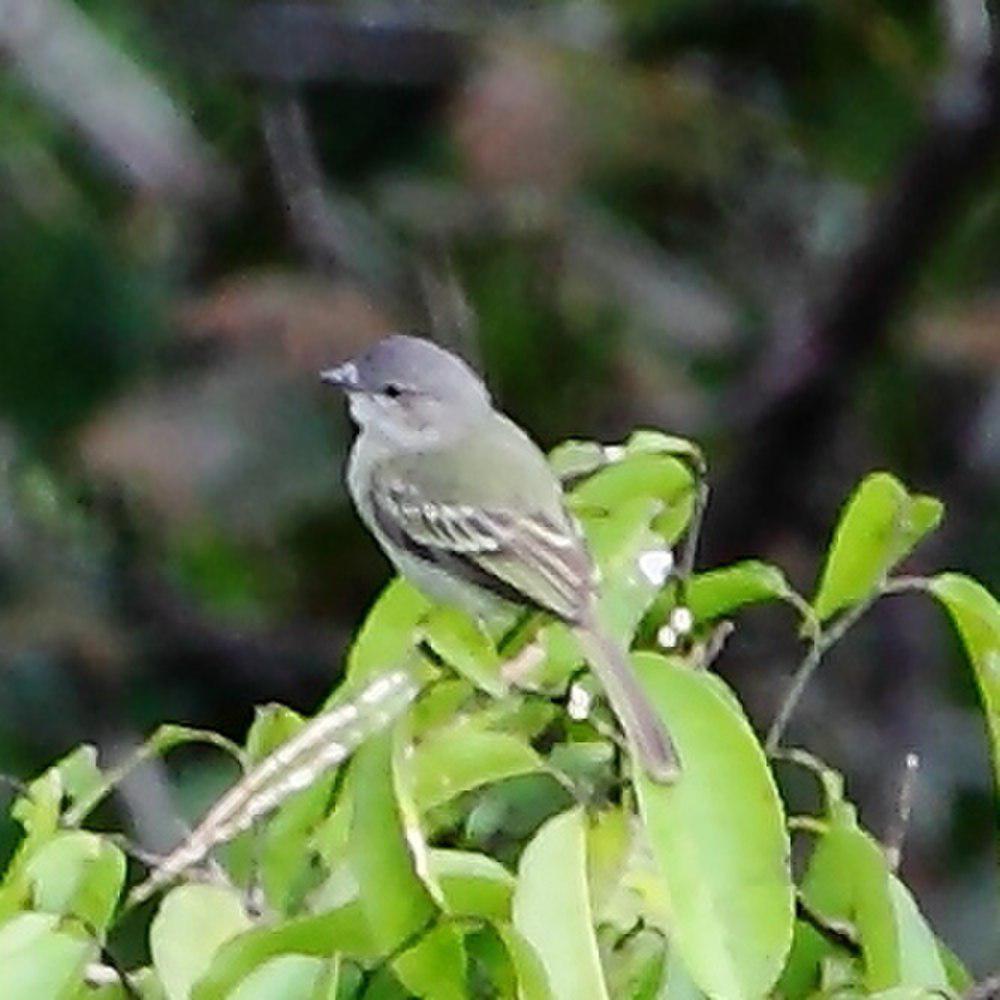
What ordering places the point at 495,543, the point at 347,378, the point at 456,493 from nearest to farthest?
1. the point at 495,543
2. the point at 456,493
3. the point at 347,378

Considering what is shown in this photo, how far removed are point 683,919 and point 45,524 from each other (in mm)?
2991

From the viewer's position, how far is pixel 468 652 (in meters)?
A: 2.08

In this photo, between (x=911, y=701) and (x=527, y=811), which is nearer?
(x=527, y=811)

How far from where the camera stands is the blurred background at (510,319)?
450 cm

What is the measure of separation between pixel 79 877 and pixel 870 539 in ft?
1.76

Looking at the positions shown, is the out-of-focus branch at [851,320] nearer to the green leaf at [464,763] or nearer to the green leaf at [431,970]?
the green leaf at [464,763]

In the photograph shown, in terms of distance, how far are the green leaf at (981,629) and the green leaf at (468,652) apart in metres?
0.26

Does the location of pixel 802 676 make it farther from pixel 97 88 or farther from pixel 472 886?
pixel 97 88

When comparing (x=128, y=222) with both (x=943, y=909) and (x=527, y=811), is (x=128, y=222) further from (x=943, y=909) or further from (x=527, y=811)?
(x=527, y=811)

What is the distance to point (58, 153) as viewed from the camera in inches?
186

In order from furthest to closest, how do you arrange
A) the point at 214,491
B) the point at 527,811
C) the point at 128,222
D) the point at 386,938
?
the point at 128,222
the point at 214,491
the point at 527,811
the point at 386,938

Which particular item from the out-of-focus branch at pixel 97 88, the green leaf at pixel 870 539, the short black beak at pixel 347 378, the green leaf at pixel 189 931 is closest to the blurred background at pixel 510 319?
the out-of-focus branch at pixel 97 88

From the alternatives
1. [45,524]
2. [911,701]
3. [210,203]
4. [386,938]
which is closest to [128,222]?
[210,203]


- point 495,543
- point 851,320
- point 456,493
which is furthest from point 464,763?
point 851,320
